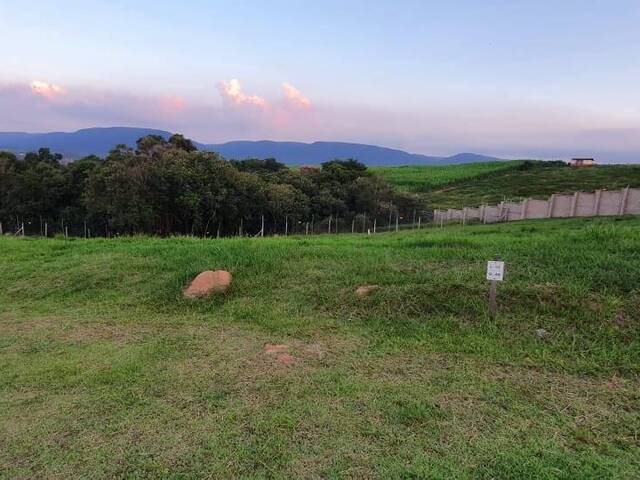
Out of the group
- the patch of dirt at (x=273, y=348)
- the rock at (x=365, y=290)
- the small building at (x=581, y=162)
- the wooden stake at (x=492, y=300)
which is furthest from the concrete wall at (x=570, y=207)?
the small building at (x=581, y=162)

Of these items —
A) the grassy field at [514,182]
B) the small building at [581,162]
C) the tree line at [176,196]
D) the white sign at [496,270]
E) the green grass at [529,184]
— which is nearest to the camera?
the white sign at [496,270]

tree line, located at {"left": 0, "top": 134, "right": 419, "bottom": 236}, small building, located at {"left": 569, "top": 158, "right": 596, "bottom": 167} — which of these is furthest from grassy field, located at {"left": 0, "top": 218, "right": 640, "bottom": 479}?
small building, located at {"left": 569, "top": 158, "right": 596, "bottom": 167}

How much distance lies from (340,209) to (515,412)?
30.2 metres

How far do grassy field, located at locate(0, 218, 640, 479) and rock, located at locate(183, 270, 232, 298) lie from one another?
0.73 feet

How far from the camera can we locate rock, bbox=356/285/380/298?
7.05 metres

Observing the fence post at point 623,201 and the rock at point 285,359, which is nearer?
the rock at point 285,359

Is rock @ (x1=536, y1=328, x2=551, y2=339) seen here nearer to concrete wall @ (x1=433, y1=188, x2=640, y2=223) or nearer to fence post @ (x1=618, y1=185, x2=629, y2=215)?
concrete wall @ (x1=433, y1=188, x2=640, y2=223)

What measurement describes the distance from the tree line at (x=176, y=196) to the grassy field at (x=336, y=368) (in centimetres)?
1701

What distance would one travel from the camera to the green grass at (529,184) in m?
49.2

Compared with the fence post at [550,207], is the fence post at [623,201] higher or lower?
higher

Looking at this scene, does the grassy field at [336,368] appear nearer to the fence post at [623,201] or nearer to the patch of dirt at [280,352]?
the patch of dirt at [280,352]

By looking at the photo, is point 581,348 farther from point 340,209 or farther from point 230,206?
point 340,209

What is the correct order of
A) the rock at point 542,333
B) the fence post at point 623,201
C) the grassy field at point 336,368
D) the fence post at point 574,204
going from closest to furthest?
the grassy field at point 336,368 < the rock at point 542,333 < the fence post at point 623,201 < the fence post at point 574,204

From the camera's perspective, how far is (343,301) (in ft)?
23.0
